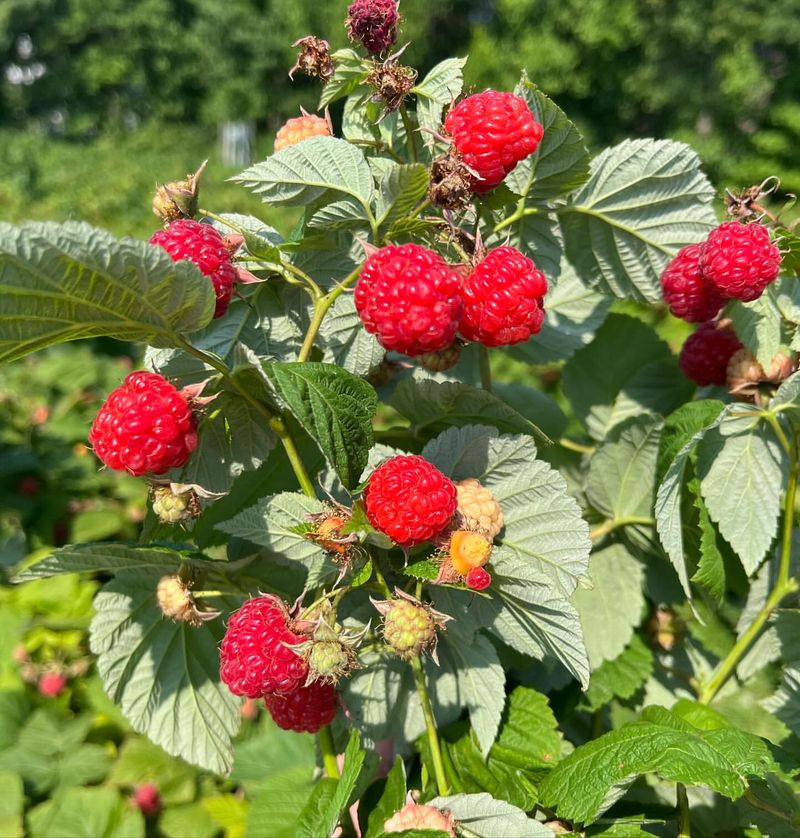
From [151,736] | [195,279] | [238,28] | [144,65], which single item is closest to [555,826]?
[151,736]

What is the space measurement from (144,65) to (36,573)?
65.1 ft

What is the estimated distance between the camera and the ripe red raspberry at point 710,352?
0.76 metres

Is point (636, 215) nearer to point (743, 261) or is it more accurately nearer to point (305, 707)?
point (743, 261)

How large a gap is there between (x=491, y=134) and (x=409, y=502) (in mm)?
257

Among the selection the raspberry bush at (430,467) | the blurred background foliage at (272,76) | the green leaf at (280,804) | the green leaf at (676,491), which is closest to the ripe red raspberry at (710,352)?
the raspberry bush at (430,467)

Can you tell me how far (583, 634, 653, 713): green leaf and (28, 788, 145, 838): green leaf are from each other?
0.81 meters

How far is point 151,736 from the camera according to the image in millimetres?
712

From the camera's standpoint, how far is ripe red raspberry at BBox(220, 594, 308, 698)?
0.54 metres

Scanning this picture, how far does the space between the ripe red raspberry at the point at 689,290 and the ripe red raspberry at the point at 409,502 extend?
30 cm

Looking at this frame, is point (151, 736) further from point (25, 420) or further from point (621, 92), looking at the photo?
point (621, 92)

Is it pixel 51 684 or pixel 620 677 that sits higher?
pixel 620 677

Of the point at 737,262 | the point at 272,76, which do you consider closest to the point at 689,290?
the point at 737,262

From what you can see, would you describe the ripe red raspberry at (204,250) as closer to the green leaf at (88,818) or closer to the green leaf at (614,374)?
the green leaf at (614,374)

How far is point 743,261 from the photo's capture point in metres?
0.63
